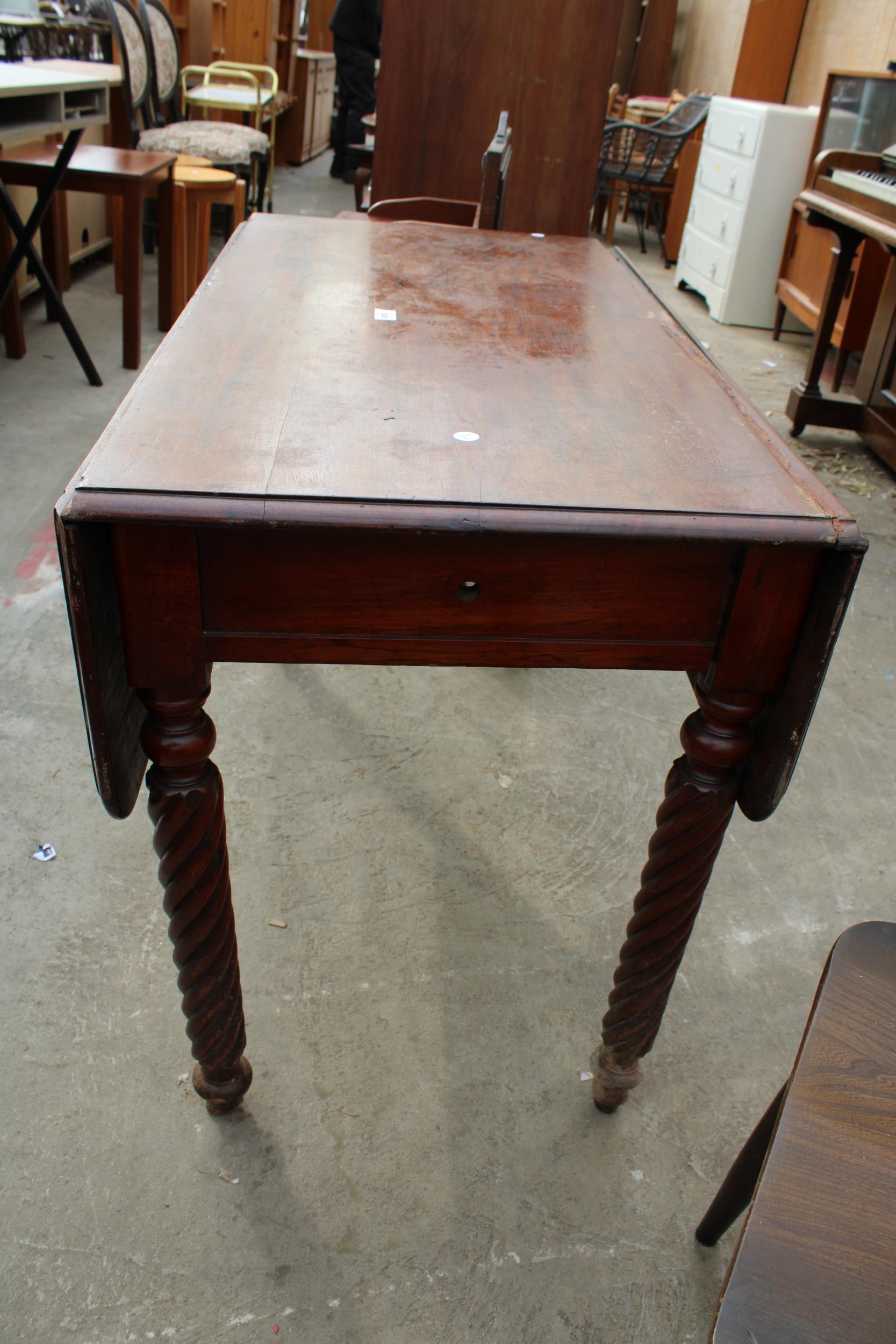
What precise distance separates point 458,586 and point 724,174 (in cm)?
524

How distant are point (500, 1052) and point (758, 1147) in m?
0.43

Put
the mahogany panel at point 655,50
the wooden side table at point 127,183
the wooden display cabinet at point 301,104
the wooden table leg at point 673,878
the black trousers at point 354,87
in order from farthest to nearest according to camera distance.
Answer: the mahogany panel at point 655,50
the wooden display cabinet at point 301,104
the black trousers at point 354,87
the wooden side table at point 127,183
the wooden table leg at point 673,878

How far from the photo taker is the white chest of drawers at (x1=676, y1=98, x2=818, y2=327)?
185 inches

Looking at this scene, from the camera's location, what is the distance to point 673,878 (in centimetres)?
108

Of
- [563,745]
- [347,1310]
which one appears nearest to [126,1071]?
[347,1310]

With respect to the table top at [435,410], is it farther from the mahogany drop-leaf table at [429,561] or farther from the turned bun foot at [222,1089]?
the turned bun foot at [222,1089]

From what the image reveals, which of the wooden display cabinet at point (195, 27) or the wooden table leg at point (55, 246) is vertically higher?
the wooden display cabinet at point (195, 27)

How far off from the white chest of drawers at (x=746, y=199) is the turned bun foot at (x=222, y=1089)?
5.02 meters

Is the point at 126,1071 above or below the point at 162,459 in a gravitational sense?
below

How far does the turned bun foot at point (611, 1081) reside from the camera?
4.02 feet

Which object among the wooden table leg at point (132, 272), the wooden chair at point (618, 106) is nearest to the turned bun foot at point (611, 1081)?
the wooden table leg at point (132, 272)

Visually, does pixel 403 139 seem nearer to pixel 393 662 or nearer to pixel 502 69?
pixel 502 69

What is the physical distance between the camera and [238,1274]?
3.45 feet

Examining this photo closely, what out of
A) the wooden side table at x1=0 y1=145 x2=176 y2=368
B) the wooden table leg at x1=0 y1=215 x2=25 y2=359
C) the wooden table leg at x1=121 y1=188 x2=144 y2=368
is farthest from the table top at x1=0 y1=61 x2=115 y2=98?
the wooden table leg at x1=0 y1=215 x2=25 y2=359
